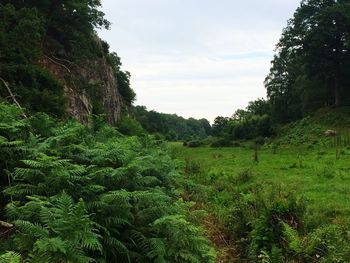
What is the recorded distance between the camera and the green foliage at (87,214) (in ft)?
20.5

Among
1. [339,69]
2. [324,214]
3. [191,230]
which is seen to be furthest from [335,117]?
[191,230]

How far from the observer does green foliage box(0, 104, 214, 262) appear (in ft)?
20.5

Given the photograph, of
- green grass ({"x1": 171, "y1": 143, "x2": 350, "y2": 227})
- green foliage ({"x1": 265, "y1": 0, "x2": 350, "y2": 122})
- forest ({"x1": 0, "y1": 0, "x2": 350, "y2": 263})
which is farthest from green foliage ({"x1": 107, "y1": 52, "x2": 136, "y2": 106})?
green grass ({"x1": 171, "y1": 143, "x2": 350, "y2": 227})

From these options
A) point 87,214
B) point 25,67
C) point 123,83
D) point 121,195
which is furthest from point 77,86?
point 123,83

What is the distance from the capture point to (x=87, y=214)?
7.49m

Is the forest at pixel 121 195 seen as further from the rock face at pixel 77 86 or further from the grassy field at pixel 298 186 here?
the rock face at pixel 77 86

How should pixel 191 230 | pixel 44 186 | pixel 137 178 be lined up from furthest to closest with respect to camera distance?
1. pixel 137 178
2. pixel 44 186
3. pixel 191 230

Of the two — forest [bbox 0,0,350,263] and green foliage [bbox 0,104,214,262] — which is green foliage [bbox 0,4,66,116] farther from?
green foliage [bbox 0,104,214,262]

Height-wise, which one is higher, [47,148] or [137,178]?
[47,148]

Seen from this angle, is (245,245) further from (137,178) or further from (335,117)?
(335,117)

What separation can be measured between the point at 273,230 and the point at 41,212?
5.31 meters

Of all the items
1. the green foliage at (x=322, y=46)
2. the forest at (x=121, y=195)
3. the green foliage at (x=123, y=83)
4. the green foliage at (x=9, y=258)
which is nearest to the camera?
the green foliage at (x=9, y=258)

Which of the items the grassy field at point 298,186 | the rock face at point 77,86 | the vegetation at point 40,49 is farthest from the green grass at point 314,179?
the rock face at point 77,86

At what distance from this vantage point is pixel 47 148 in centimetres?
974
